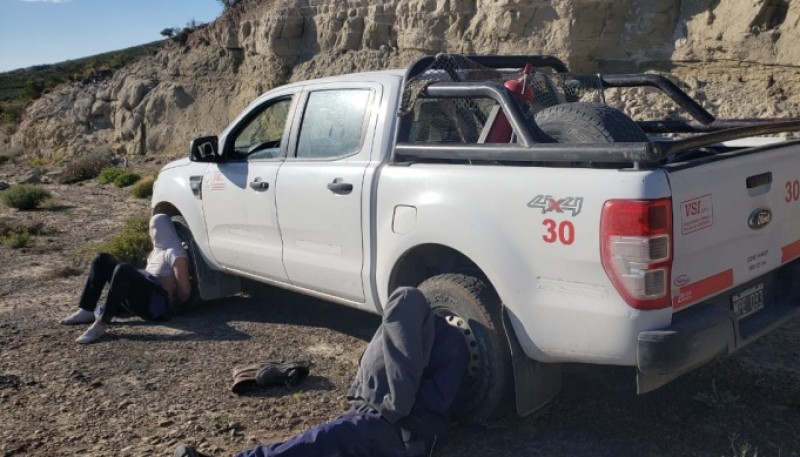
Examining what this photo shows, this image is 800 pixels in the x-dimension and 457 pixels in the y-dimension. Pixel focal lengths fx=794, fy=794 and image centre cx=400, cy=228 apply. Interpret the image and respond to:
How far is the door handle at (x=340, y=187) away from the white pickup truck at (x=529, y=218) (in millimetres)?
10

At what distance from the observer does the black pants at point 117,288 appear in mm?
6199

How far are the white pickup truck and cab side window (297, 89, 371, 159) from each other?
0.05 ft

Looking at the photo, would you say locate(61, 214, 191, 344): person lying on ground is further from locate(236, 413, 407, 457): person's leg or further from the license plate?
the license plate

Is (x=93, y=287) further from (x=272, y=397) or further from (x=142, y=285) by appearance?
(x=272, y=397)

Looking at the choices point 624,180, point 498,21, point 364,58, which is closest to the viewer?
point 624,180

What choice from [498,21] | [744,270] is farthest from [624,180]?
[498,21]

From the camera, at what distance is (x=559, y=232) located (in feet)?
11.9

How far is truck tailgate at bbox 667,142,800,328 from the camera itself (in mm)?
3531

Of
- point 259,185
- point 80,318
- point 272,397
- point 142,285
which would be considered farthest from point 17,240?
point 272,397

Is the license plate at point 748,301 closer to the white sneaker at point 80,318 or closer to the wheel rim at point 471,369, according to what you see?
the wheel rim at point 471,369

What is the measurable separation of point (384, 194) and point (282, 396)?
1402 millimetres

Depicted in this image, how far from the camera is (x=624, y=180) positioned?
3410mm

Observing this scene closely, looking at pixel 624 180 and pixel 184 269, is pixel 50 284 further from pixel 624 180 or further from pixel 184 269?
pixel 624 180

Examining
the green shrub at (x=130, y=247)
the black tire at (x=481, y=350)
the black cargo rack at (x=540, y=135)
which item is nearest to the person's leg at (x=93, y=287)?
the green shrub at (x=130, y=247)
